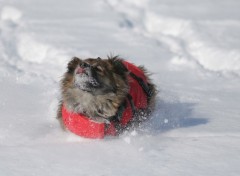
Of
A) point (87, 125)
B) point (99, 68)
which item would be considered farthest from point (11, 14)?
point (87, 125)

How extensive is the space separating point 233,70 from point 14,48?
2.70m

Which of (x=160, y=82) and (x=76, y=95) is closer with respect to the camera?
(x=76, y=95)

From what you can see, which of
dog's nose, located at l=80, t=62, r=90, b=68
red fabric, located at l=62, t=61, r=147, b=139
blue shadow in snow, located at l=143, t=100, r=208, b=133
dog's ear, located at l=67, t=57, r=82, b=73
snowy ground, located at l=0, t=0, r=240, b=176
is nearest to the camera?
snowy ground, located at l=0, t=0, r=240, b=176

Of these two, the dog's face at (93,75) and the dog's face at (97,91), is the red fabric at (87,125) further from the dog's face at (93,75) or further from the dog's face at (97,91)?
the dog's face at (93,75)

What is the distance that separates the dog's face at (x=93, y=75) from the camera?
4.41 m

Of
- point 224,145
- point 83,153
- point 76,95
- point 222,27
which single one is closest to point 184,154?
point 224,145

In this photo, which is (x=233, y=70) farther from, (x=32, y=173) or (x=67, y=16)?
(x=32, y=173)

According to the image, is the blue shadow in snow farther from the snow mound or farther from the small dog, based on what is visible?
the snow mound

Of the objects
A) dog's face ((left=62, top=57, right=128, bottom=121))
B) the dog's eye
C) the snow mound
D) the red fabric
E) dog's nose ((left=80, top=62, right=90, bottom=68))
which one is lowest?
the red fabric

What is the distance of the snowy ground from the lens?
3.89 metres

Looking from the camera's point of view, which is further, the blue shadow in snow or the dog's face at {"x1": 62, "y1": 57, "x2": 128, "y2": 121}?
the blue shadow in snow

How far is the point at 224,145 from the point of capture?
432 cm

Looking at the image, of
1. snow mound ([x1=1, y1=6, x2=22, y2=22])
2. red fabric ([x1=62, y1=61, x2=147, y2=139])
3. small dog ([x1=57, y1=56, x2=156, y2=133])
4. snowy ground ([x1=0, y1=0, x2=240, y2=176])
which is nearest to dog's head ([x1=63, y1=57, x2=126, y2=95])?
small dog ([x1=57, y1=56, x2=156, y2=133])

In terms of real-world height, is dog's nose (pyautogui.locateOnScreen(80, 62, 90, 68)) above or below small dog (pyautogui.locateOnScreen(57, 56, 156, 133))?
above
